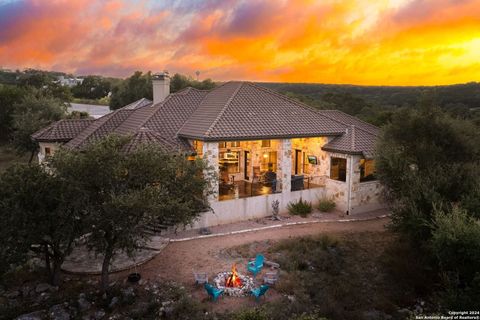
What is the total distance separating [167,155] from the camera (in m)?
14.6

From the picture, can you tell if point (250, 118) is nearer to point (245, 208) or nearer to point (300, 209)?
point (245, 208)

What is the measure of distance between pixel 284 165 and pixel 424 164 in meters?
7.62

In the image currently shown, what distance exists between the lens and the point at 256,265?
16125 mm

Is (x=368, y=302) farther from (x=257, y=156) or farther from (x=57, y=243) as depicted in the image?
(x=257, y=156)

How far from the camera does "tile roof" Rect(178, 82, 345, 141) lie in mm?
22578

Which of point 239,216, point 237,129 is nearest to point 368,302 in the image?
point 239,216

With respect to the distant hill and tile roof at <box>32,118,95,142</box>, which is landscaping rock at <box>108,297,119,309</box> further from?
the distant hill

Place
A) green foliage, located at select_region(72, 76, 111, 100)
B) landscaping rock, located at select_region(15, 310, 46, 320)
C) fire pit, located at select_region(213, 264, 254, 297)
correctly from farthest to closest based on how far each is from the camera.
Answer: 1. green foliage, located at select_region(72, 76, 111, 100)
2. fire pit, located at select_region(213, 264, 254, 297)
3. landscaping rock, located at select_region(15, 310, 46, 320)

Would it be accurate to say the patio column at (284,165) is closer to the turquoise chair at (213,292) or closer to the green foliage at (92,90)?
the turquoise chair at (213,292)

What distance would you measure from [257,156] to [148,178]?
14.3 m

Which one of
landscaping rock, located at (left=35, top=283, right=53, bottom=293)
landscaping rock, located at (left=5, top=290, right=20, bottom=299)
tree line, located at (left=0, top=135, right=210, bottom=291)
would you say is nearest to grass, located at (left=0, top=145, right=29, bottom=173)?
landscaping rock, located at (left=5, top=290, right=20, bottom=299)

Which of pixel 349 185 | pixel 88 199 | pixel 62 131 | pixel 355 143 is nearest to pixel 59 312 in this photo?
pixel 88 199

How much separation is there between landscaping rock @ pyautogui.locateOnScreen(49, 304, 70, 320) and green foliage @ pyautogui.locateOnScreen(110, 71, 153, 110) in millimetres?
50162

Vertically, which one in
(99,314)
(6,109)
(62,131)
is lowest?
(99,314)
